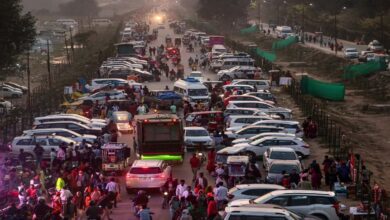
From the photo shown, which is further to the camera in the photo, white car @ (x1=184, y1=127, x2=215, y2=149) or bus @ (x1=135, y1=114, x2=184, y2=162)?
white car @ (x1=184, y1=127, x2=215, y2=149)

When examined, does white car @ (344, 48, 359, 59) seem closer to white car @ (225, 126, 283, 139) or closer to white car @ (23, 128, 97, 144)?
white car @ (225, 126, 283, 139)

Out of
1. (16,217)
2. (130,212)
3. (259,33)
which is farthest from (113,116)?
(259,33)

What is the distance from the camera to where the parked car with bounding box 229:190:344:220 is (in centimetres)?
2423

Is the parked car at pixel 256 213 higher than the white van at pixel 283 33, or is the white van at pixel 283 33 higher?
the parked car at pixel 256 213

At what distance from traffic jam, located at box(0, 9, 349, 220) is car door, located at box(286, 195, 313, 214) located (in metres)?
0.03

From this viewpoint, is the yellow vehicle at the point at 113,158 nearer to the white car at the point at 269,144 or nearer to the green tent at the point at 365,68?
the white car at the point at 269,144

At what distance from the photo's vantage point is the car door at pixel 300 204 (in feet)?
79.5

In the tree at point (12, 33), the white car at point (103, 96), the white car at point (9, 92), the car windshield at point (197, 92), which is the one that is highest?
the tree at point (12, 33)

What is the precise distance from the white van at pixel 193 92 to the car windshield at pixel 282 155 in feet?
59.8

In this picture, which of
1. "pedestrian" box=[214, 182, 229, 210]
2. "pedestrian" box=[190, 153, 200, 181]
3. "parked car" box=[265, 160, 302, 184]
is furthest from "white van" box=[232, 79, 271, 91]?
"pedestrian" box=[214, 182, 229, 210]

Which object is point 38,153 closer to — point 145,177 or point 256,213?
point 145,177

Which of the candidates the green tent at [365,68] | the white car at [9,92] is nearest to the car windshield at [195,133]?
the white car at [9,92]

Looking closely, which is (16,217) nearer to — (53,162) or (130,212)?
(130,212)

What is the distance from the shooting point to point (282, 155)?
33.8 m
